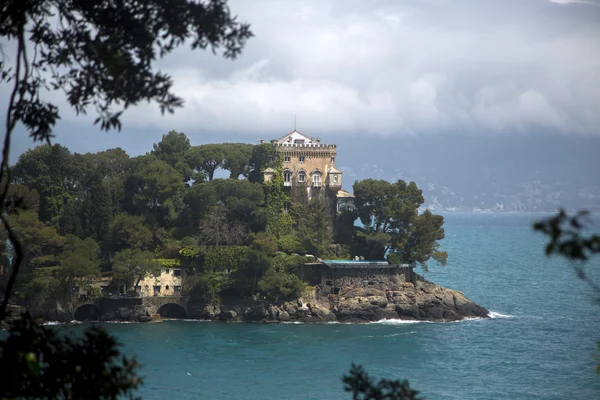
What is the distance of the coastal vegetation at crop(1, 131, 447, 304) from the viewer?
56.6m

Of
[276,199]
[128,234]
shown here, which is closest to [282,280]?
[276,199]

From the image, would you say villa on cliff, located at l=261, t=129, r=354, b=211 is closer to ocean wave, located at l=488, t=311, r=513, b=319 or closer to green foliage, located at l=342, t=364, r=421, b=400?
ocean wave, located at l=488, t=311, r=513, b=319

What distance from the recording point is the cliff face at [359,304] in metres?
57.5

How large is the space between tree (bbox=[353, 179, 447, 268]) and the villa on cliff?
225 cm

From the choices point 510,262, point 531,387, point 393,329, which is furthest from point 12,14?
point 510,262

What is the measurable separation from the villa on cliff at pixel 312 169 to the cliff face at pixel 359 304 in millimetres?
7792

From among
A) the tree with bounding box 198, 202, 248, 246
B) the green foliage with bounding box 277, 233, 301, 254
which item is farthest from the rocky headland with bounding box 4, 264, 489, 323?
the tree with bounding box 198, 202, 248, 246

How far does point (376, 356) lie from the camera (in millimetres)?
47500

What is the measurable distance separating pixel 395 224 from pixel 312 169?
825 cm

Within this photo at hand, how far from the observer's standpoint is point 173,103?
12.1 metres

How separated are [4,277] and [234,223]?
16.2 meters

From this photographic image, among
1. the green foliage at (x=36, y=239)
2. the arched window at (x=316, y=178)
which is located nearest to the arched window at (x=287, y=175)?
the arched window at (x=316, y=178)

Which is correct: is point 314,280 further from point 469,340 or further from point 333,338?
point 469,340

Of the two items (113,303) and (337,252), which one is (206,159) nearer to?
(337,252)
